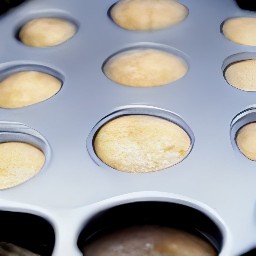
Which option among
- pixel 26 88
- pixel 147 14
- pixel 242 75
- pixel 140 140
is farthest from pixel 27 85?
pixel 242 75

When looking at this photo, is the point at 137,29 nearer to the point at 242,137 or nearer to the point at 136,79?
the point at 136,79

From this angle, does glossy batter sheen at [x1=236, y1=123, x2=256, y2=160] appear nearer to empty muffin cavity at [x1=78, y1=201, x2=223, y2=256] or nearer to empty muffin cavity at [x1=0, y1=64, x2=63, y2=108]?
empty muffin cavity at [x1=78, y1=201, x2=223, y2=256]

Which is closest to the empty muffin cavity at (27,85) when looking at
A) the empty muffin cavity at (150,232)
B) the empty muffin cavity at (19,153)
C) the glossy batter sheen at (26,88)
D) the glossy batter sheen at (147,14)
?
the glossy batter sheen at (26,88)

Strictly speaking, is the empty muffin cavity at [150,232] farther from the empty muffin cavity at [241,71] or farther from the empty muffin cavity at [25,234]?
the empty muffin cavity at [241,71]

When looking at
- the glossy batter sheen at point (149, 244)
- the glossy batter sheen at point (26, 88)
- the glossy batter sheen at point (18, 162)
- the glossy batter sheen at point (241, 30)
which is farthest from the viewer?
the glossy batter sheen at point (241, 30)

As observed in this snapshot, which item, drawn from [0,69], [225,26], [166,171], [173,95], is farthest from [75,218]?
[225,26]

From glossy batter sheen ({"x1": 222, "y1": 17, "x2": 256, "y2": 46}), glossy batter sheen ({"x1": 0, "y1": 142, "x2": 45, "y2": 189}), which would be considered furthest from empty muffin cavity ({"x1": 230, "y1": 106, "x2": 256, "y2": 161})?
glossy batter sheen ({"x1": 0, "y1": 142, "x2": 45, "y2": 189})
